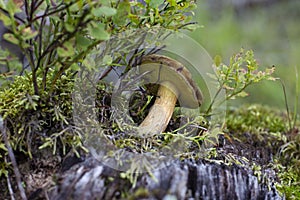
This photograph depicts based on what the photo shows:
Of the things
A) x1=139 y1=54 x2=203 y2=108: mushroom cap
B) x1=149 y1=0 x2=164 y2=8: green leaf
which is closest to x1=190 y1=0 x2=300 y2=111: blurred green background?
x1=139 y1=54 x2=203 y2=108: mushroom cap

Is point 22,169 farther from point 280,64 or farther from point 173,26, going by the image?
point 280,64

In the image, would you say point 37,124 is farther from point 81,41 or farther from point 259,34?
point 259,34

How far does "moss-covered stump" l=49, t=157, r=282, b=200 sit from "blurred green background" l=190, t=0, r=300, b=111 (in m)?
2.26

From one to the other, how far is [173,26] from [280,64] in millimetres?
3400

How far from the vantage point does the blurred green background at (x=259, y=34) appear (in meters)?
4.05

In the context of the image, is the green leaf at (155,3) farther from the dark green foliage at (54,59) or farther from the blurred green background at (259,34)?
the blurred green background at (259,34)

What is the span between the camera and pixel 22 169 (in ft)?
4.56

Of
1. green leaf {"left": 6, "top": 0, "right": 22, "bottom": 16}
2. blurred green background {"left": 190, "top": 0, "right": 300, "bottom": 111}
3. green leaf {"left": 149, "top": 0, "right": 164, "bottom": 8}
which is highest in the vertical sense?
blurred green background {"left": 190, "top": 0, "right": 300, "bottom": 111}

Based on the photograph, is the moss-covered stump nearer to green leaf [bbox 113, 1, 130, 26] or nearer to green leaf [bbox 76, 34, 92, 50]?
green leaf [bbox 76, 34, 92, 50]

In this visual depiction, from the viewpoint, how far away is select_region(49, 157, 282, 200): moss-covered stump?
46.7 inches

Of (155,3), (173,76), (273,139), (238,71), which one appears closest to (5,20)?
(155,3)

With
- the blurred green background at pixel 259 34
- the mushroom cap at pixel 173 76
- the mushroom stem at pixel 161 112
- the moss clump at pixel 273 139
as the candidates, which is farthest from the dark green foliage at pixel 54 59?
the blurred green background at pixel 259 34

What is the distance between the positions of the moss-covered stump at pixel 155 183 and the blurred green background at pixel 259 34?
2263mm

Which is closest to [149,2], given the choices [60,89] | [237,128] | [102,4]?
[102,4]
